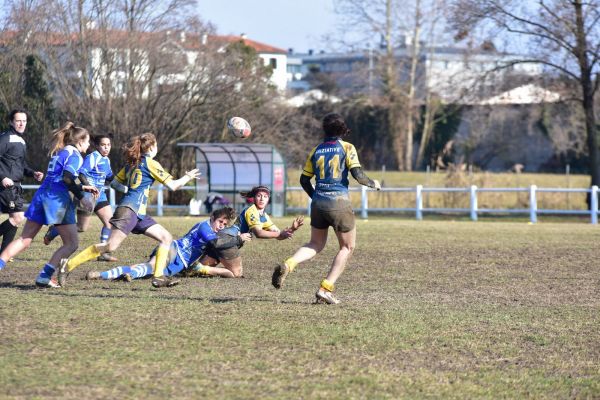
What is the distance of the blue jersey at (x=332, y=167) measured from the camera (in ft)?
32.5

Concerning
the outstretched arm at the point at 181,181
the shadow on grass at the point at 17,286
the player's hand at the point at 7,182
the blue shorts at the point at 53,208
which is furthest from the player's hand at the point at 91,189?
Answer: the player's hand at the point at 7,182

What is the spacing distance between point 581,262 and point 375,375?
9942mm

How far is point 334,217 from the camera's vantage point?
32.6ft

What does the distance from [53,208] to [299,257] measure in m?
2.75

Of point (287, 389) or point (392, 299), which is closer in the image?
point (287, 389)

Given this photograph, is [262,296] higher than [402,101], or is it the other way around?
[402,101]

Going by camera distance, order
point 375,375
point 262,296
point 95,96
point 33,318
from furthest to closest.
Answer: point 95,96 < point 262,296 < point 33,318 < point 375,375

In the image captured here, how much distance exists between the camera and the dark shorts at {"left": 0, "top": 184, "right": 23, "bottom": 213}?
13.7m

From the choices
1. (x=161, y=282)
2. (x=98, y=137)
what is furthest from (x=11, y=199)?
(x=161, y=282)

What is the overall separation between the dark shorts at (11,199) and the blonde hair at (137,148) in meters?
3.23

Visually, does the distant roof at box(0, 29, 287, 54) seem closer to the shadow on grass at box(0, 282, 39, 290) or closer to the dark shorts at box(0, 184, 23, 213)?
the dark shorts at box(0, 184, 23, 213)

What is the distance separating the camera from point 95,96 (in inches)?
1487

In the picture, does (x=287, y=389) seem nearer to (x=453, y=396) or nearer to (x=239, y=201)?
(x=453, y=396)

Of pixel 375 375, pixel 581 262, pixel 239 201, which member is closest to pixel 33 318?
pixel 375 375
